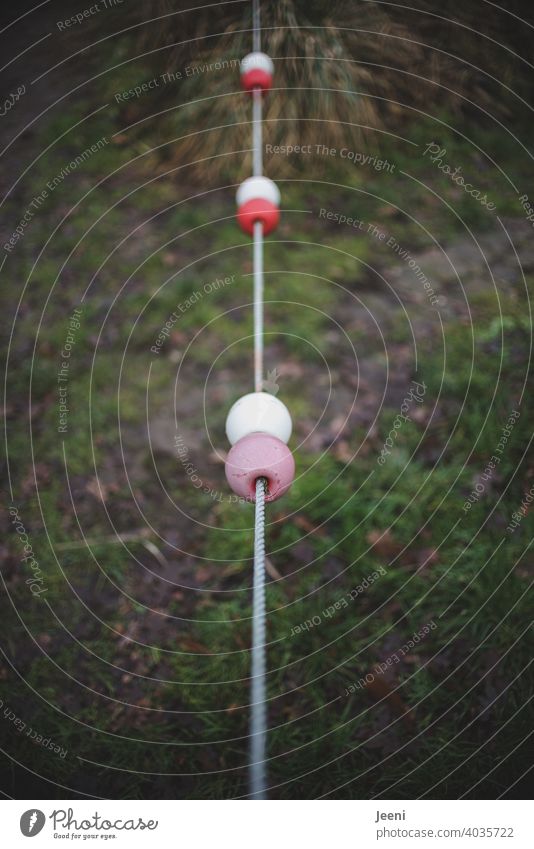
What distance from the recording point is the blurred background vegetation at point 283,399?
2.00 meters

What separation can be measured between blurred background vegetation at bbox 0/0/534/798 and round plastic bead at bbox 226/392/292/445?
925mm

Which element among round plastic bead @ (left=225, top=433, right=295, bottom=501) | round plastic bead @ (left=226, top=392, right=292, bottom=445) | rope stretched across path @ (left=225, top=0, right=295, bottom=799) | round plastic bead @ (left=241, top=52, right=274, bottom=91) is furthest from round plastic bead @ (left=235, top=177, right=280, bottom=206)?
round plastic bead @ (left=225, top=433, right=295, bottom=501)

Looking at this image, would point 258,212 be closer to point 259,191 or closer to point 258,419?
point 259,191

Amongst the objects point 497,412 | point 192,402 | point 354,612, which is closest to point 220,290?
point 192,402

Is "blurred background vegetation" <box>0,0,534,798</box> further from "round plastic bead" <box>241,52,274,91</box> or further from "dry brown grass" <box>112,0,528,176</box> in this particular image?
"round plastic bead" <box>241,52,274,91</box>

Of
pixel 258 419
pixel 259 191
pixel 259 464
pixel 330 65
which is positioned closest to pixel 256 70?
pixel 259 191

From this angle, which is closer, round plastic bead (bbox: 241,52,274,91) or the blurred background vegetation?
the blurred background vegetation

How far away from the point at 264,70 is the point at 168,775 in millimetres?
2850

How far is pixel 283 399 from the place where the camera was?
2898mm

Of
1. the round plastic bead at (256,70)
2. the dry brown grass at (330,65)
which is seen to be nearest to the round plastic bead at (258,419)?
the round plastic bead at (256,70)

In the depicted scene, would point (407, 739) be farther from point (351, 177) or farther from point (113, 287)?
point (351, 177)

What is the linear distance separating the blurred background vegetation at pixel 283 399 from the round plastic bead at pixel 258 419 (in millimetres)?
925

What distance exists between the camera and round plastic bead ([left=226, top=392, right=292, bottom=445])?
161 centimetres

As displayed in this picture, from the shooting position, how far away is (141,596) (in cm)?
236
